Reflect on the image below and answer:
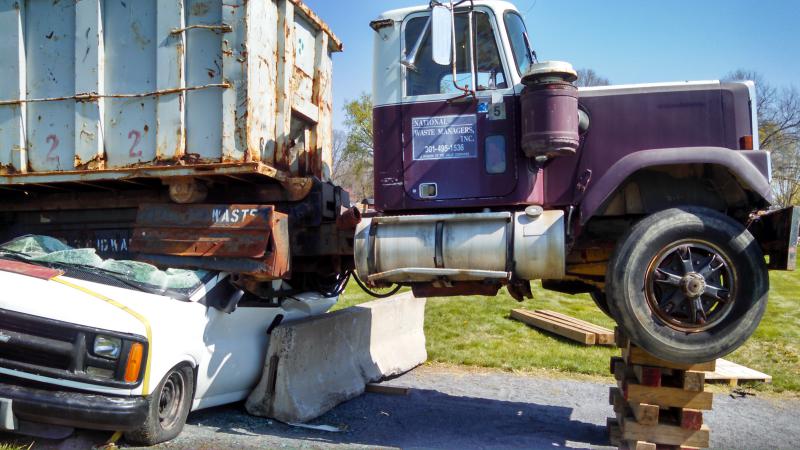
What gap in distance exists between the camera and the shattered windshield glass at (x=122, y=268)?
16.2ft

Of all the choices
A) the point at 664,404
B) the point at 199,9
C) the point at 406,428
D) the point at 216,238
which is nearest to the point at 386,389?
the point at 406,428

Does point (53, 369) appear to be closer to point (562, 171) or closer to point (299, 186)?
point (299, 186)

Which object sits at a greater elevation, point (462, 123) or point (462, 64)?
point (462, 64)

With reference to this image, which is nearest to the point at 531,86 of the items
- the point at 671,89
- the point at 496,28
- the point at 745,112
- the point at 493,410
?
the point at 496,28

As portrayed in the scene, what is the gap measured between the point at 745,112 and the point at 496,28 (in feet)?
6.89

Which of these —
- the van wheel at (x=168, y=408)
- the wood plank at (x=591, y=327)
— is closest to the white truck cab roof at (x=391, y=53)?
the van wheel at (x=168, y=408)

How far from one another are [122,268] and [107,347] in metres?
0.94

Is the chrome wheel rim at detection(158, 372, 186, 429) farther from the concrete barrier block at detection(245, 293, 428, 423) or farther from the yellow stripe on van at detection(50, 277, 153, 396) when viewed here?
the concrete barrier block at detection(245, 293, 428, 423)

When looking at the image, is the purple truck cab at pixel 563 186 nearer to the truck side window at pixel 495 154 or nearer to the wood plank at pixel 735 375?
the truck side window at pixel 495 154

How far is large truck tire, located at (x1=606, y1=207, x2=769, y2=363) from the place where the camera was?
15.0 ft

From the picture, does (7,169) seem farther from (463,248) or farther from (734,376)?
(734,376)

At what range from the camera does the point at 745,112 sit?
504cm

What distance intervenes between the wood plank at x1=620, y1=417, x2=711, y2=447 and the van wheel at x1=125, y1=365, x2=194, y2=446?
3.42m

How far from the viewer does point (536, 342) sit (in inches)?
357
